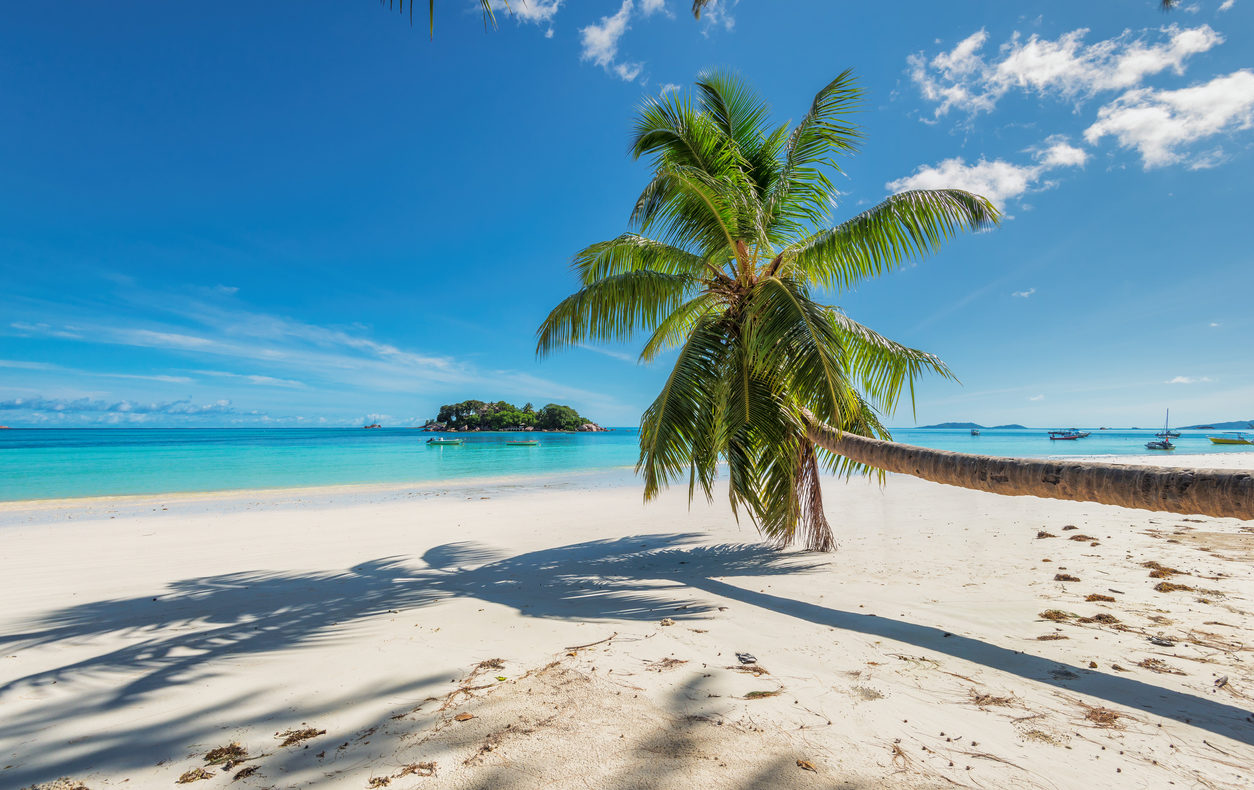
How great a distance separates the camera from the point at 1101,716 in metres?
2.43

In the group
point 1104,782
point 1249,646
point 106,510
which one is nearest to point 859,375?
point 1249,646

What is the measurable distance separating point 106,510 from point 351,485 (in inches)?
239

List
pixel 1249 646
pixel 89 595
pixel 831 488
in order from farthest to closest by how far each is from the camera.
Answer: pixel 831 488 → pixel 89 595 → pixel 1249 646

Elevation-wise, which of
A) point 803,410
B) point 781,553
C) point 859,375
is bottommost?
point 781,553

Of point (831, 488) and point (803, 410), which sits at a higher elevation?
point (803, 410)

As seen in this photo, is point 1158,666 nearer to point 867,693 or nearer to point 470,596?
point 867,693

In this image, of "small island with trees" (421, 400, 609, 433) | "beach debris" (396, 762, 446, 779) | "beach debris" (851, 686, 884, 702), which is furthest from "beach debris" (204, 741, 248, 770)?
"small island with trees" (421, 400, 609, 433)

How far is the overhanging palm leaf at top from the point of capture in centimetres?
537

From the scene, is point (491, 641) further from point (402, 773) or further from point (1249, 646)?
point (1249, 646)

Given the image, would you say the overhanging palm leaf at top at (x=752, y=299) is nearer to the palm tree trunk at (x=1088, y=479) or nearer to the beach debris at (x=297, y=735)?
the palm tree trunk at (x=1088, y=479)

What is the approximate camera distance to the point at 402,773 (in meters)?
2.09

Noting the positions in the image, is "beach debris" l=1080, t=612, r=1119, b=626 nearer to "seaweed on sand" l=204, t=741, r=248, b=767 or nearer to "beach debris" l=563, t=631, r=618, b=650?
"beach debris" l=563, t=631, r=618, b=650

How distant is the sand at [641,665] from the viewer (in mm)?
2166

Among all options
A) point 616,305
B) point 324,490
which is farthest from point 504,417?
point 616,305
